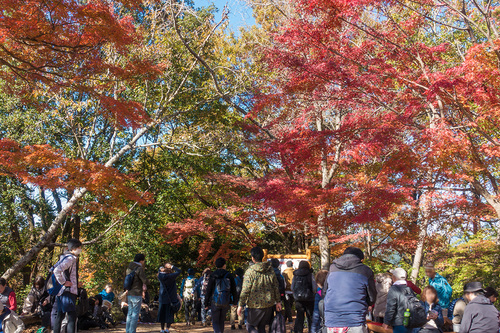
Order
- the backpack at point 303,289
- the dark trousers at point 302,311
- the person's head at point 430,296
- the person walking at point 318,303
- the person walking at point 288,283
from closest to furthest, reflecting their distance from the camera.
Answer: the person's head at point 430,296 → the person walking at point 318,303 → the backpack at point 303,289 → the dark trousers at point 302,311 → the person walking at point 288,283

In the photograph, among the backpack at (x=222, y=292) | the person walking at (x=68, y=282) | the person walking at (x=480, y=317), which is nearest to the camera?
the person walking at (x=480, y=317)

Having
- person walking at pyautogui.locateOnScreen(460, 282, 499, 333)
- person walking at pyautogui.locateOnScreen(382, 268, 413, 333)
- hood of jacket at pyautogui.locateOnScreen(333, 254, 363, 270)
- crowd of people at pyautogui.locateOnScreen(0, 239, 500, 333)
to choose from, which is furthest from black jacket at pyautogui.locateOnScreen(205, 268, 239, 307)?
person walking at pyautogui.locateOnScreen(460, 282, 499, 333)

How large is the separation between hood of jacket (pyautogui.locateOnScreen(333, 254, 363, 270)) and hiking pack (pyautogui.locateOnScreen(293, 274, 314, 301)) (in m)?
2.99

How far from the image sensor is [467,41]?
37.8 feet

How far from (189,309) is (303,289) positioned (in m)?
4.83

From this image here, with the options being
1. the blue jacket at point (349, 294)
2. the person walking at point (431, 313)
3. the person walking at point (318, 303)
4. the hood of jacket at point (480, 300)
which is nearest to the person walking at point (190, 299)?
the person walking at point (318, 303)

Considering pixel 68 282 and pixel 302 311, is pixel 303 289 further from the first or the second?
pixel 68 282

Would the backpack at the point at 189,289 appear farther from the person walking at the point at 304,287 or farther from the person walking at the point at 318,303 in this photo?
the person walking at the point at 318,303

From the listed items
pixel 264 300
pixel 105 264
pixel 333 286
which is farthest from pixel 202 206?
pixel 333 286

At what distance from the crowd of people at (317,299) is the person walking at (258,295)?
0.01 m

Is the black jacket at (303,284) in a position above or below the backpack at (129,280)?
below

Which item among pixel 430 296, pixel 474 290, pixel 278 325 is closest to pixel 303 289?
pixel 278 325

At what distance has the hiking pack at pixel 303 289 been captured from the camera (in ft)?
21.7

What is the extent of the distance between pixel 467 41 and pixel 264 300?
10.6 metres
